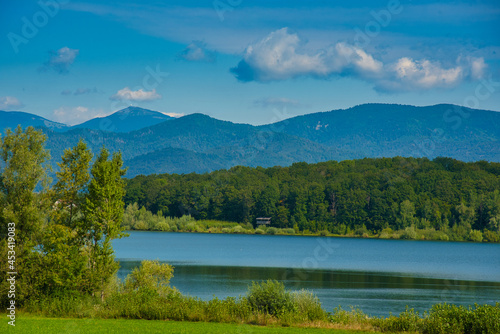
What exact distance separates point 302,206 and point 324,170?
98.7 ft

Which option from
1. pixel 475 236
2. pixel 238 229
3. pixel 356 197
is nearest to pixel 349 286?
pixel 475 236

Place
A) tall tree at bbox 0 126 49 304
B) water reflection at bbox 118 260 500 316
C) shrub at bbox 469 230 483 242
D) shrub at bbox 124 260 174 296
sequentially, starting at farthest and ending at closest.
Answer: shrub at bbox 469 230 483 242 < water reflection at bbox 118 260 500 316 < shrub at bbox 124 260 174 296 < tall tree at bbox 0 126 49 304

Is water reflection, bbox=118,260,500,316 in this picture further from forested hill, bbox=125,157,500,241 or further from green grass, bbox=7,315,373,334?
forested hill, bbox=125,157,500,241

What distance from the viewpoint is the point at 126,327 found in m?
20.1

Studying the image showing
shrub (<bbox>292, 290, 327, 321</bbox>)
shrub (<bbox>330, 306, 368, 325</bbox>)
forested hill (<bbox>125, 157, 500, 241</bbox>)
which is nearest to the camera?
shrub (<bbox>330, 306, 368, 325</bbox>)

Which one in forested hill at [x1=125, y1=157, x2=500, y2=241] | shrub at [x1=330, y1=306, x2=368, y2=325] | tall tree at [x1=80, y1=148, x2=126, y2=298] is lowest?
shrub at [x1=330, y1=306, x2=368, y2=325]

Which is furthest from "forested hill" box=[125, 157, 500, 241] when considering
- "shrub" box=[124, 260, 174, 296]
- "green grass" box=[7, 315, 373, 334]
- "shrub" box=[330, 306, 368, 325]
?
"green grass" box=[7, 315, 373, 334]

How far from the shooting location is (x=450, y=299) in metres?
42.5

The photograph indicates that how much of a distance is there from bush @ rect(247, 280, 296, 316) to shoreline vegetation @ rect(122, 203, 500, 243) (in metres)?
99.5

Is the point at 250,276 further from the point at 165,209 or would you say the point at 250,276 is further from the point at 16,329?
the point at 165,209

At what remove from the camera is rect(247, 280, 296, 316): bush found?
2353cm

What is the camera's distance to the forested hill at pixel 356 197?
12038cm

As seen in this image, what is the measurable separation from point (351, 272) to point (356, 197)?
70007 millimetres

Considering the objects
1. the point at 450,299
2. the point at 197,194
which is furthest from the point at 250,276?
the point at 197,194
